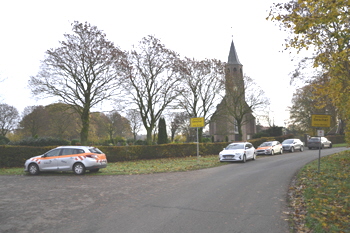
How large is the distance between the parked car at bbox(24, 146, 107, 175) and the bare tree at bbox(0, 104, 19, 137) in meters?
47.4

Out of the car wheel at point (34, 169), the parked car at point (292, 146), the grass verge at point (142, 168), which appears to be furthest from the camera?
the parked car at point (292, 146)

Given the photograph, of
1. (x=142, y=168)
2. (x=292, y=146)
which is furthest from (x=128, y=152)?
(x=292, y=146)

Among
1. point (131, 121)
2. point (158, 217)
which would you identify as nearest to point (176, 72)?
point (158, 217)

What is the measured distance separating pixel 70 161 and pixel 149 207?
9518 millimetres

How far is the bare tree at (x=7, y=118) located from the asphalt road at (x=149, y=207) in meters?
52.5

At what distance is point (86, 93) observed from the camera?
98.3 feet

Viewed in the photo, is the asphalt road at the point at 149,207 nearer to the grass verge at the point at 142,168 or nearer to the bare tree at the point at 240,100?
the grass verge at the point at 142,168

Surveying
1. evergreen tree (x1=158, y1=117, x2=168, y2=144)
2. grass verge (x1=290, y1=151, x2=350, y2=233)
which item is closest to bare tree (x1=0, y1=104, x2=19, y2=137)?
evergreen tree (x1=158, y1=117, x2=168, y2=144)

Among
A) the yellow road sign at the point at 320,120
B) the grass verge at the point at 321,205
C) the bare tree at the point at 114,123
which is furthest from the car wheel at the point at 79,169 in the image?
the bare tree at the point at 114,123

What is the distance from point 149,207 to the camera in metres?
7.80

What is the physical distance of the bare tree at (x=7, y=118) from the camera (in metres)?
56.8

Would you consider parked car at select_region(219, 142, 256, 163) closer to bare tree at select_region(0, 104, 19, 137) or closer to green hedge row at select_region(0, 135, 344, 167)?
green hedge row at select_region(0, 135, 344, 167)

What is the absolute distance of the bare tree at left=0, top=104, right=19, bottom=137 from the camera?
56.8 meters

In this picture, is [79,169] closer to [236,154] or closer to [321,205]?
[236,154]
